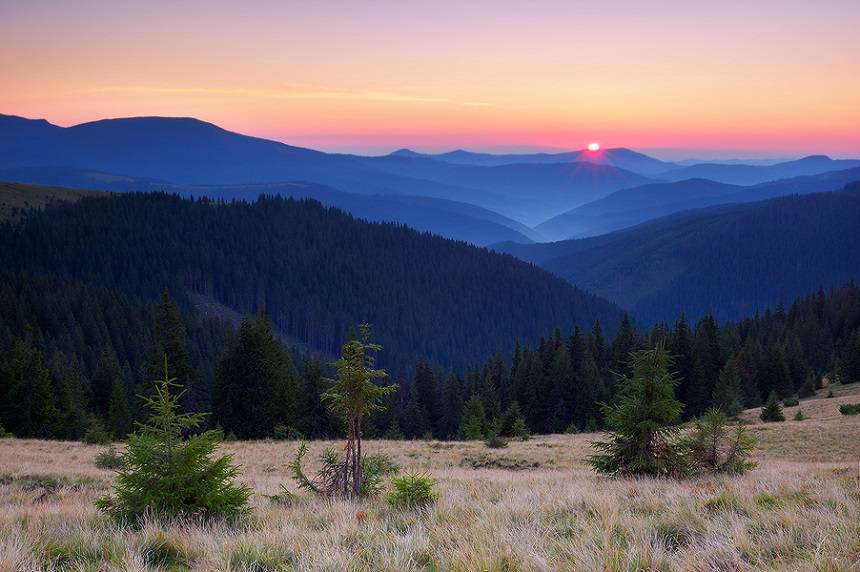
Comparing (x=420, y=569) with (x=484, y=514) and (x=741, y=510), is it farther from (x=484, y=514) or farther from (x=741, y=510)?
(x=741, y=510)

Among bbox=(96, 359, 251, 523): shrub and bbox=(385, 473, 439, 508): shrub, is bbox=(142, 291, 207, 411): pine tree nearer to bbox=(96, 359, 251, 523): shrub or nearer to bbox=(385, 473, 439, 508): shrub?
bbox=(96, 359, 251, 523): shrub

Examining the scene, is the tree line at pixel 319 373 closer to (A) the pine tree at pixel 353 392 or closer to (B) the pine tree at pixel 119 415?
(B) the pine tree at pixel 119 415

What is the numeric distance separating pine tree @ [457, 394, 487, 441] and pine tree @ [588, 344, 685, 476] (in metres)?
27.7

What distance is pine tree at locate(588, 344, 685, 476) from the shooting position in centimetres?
1253

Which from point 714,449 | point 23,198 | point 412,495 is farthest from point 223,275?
point 412,495

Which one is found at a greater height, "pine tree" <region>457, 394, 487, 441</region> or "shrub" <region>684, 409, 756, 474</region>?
"shrub" <region>684, 409, 756, 474</region>

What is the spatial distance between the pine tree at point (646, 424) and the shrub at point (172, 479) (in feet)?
28.9

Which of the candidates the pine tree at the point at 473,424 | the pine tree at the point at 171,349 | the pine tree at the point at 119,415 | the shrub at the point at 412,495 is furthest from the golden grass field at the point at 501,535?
the pine tree at the point at 119,415

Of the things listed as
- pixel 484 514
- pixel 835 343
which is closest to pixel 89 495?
pixel 484 514

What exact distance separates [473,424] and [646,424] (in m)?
30.9

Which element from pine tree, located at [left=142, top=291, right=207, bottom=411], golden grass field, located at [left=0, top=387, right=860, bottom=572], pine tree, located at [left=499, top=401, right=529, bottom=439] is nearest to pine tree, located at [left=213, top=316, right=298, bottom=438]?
pine tree, located at [left=142, top=291, right=207, bottom=411]

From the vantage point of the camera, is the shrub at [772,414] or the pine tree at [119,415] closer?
the shrub at [772,414]

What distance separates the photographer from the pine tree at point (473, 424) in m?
41.8

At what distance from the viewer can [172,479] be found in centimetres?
714
